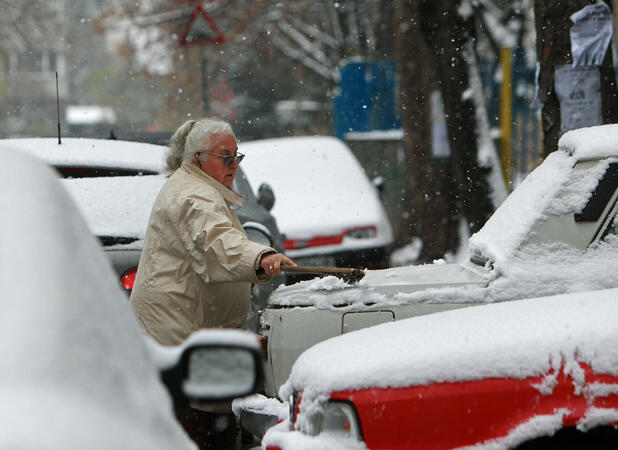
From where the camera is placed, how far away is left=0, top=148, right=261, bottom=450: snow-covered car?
2045 mm

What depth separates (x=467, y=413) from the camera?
3.63 m

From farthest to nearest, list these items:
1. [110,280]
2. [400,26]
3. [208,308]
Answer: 1. [400,26]
2. [208,308]
3. [110,280]

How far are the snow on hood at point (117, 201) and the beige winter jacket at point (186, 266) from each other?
74 cm

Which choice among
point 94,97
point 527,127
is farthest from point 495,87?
point 94,97

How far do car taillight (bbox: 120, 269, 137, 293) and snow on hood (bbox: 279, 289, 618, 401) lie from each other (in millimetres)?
2033

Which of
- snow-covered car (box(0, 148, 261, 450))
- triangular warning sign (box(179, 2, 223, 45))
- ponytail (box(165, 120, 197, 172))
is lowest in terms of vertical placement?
snow-covered car (box(0, 148, 261, 450))

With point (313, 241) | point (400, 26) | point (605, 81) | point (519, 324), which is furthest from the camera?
point (400, 26)

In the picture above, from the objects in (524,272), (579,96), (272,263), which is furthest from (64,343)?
(579,96)

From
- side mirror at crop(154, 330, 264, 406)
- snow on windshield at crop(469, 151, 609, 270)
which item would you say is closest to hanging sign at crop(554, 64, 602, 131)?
snow on windshield at crop(469, 151, 609, 270)

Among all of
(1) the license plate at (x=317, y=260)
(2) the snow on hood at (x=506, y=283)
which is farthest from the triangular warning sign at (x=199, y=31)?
(2) the snow on hood at (x=506, y=283)

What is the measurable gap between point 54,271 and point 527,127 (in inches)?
562

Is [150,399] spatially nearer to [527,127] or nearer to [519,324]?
[519,324]

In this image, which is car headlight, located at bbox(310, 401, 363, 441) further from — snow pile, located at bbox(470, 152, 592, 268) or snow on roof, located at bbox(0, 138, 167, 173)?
snow on roof, located at bbox(0, 138, 167, 173)

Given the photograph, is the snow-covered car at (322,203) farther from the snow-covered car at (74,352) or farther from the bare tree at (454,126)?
the snow-covered car at (74,352)
